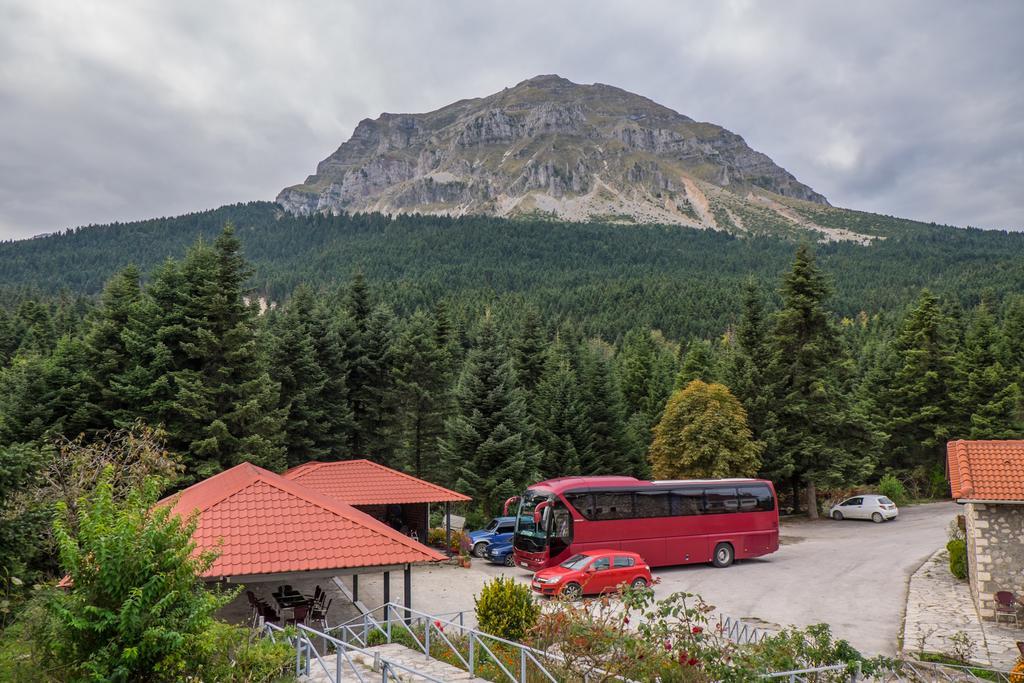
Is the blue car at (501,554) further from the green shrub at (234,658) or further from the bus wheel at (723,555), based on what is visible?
the green shrub at (234,658)

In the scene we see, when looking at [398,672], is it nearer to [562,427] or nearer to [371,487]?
[371,487]

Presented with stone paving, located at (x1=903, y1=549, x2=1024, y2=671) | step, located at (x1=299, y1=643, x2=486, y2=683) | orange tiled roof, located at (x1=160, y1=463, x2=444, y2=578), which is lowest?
stone paving, located at (x1=903, y1=549, x2=1024, y2=671)

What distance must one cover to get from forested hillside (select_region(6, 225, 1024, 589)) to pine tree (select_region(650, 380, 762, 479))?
0.39 ft

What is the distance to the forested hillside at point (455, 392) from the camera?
26719 millimetres

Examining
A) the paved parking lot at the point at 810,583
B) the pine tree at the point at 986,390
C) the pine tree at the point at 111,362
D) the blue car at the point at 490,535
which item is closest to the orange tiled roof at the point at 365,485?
the blue car at the point at 490,535

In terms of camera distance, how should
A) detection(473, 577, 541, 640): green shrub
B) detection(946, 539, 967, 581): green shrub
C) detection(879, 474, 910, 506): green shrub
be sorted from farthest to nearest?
detection(879, 474, 910, 506): green shrub < detection(946, 539, 967, 581): green shrub < detection(473, 577, 541, 640): green shrub

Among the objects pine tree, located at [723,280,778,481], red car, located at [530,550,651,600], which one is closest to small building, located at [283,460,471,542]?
red car, located at [530,550,651,600]

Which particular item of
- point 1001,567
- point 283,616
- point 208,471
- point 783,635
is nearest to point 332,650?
point 283,616

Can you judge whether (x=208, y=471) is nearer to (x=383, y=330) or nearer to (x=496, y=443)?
(x=496, y=443)

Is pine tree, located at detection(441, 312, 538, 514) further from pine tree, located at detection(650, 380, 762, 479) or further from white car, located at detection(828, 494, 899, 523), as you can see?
white car, located at detection(828, 494, 899, 523)

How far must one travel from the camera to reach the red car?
18578mm

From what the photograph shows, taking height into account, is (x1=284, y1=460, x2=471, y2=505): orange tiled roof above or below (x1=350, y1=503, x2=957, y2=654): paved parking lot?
above

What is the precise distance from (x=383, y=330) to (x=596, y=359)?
13.4m

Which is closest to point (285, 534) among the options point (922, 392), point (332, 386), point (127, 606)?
point (127, 606)
